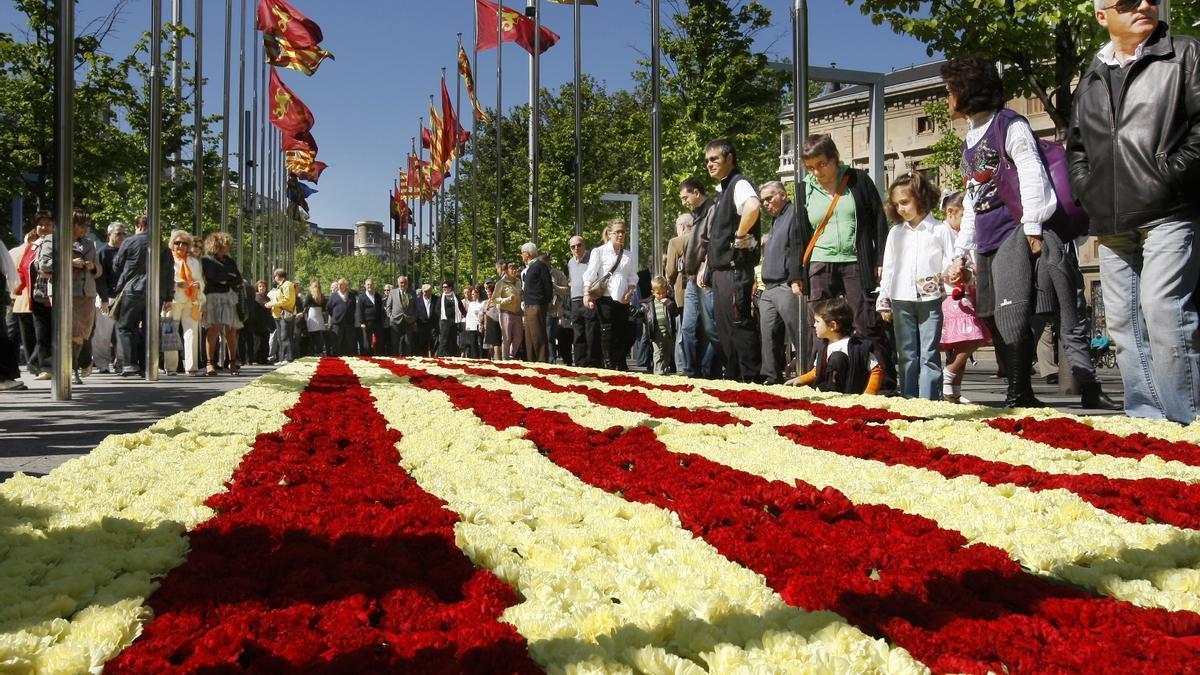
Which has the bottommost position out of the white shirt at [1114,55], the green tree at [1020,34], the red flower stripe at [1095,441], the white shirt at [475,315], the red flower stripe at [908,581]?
the red flower stripe at [908,581]

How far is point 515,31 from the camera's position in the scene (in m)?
33.0

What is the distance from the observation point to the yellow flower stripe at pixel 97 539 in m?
2.24

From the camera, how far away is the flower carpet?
6.90ft

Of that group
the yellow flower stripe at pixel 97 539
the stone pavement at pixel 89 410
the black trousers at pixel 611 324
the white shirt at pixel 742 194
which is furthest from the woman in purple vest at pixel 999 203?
the black trousers at pixel 611 324

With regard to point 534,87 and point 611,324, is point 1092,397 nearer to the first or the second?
point 611,324

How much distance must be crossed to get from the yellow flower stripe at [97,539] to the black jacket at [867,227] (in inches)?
203

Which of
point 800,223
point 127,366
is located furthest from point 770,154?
point 800,223

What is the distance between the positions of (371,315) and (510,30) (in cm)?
969

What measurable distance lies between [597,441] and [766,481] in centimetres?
141

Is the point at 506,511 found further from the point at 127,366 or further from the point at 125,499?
the point at 127,366

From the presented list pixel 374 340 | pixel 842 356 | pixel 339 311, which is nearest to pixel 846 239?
pixel 842 356

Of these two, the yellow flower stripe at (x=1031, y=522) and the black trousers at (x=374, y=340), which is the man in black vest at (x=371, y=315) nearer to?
the black trousers at (x=374, y=340)

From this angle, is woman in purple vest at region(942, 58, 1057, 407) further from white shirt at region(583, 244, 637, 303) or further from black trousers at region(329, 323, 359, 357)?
black trousers at region(329, 323, 359, 357)

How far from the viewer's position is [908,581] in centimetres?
250
